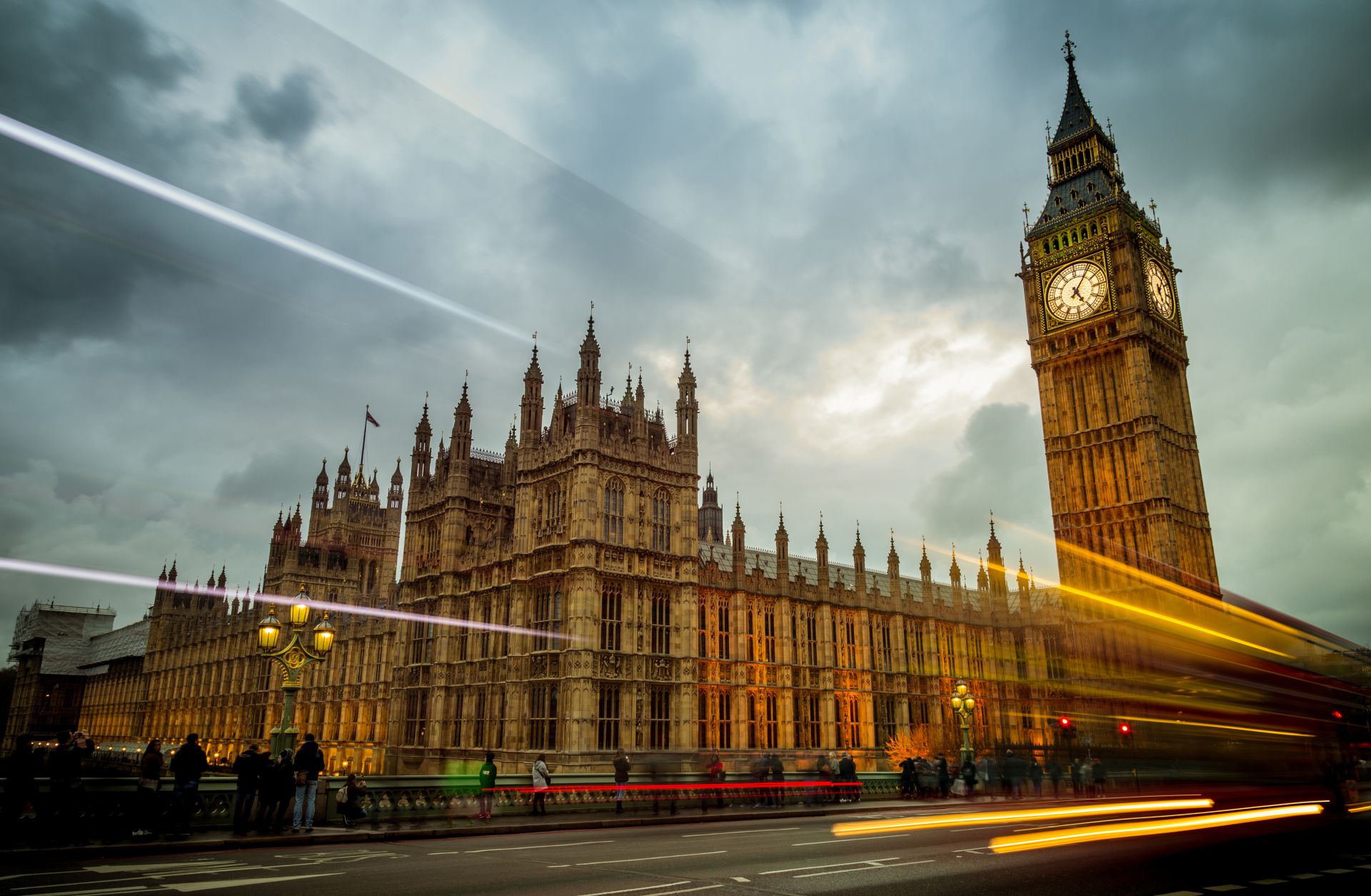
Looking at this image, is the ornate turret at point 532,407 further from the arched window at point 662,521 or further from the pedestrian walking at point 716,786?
the pedestrian walking at point 716,786

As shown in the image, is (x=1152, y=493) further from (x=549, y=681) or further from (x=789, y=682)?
(x=549, y=681)

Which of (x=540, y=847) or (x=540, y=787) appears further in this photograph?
(x=540, y=787)

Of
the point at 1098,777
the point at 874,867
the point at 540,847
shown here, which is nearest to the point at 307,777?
the point at 540,847

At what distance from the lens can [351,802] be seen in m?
20.5

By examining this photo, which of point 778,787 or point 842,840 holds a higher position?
point 778,787

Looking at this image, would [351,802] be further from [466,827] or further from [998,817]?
[998,817]

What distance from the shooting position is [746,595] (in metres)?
46.1

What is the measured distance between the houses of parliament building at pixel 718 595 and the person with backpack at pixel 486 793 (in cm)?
1314

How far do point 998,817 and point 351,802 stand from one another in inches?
698

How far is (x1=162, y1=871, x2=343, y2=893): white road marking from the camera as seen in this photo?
12.4 meters

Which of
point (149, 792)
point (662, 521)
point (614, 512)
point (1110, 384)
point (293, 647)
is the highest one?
point (1110, 384)

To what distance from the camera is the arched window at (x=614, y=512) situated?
41656mm

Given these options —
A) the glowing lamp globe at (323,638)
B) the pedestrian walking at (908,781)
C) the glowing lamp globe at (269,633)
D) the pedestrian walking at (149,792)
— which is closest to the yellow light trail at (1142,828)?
the pedestrian walking at (908,781)

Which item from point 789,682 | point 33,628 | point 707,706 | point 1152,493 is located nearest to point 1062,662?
point 1152,493
